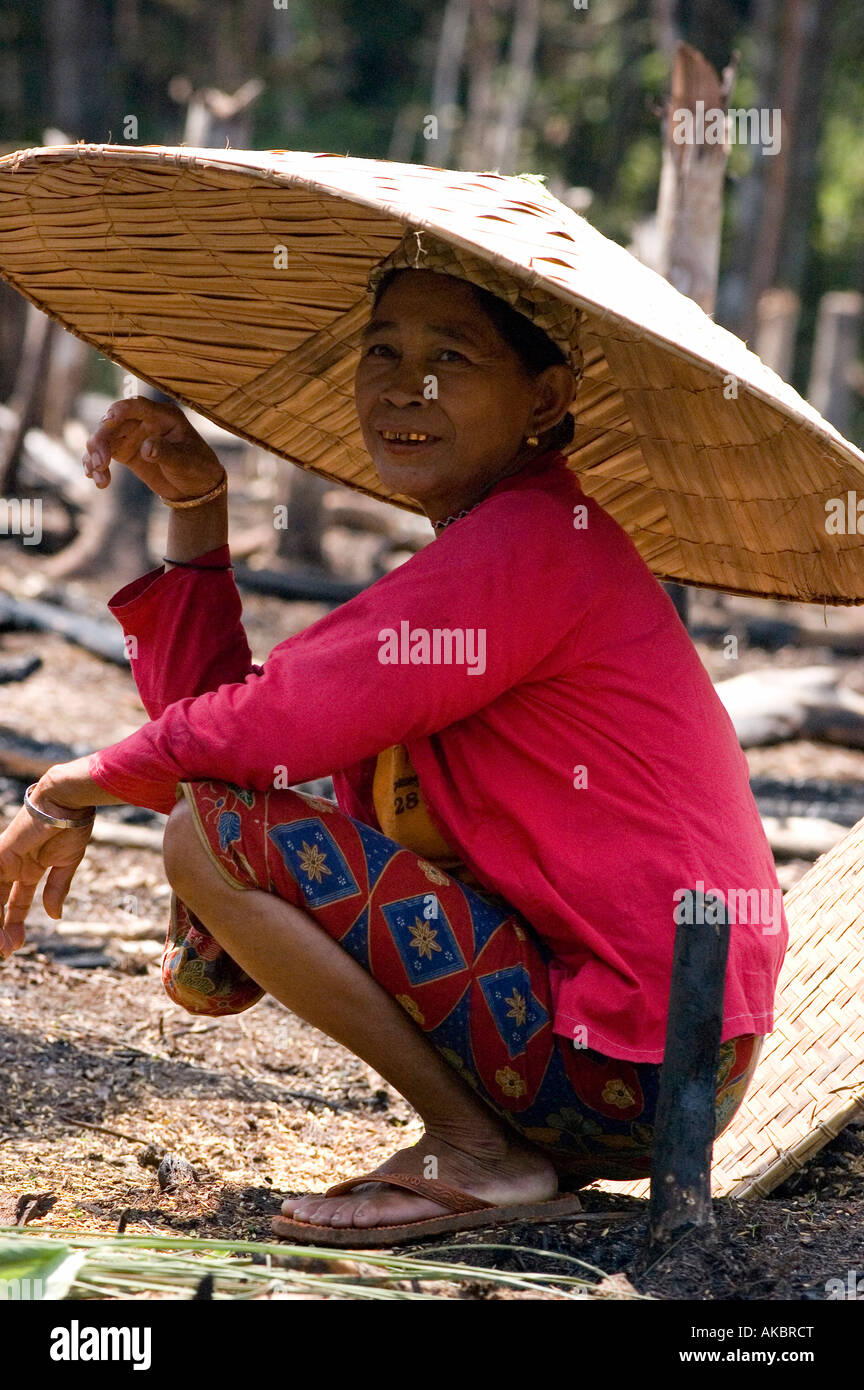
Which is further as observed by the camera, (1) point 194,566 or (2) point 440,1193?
(1) point 194,566

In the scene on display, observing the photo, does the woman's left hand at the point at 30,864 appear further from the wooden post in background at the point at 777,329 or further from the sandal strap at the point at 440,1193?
the wooden post in background at the point at 777,329

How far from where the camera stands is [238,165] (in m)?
2.03

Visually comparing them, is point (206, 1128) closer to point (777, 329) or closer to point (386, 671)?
point (386, 671)

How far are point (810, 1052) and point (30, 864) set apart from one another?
1.37 m

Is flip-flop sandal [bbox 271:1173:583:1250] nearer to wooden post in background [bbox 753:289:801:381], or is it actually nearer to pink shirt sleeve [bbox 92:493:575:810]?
pink shirt sleeve [bbox 92:493:575:810]

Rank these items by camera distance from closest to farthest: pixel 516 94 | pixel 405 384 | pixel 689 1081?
pixel 689 1081
pixel 405 384
pixel 516 94

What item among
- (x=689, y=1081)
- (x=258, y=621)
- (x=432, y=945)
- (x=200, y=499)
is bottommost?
(x=689, y=1081)

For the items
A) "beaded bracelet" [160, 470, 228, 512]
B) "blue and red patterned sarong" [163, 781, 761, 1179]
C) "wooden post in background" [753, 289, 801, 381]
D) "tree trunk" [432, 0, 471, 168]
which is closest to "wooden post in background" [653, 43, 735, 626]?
"beaded bracelet" [160, 470, 228, 512]

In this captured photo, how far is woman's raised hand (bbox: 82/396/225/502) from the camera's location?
255cm

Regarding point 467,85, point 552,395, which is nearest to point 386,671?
point 552,395

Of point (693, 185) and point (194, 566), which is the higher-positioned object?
point (693, 185)

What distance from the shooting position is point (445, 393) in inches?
87.3

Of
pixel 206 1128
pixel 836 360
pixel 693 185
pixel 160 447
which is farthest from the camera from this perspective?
pixel 836 360
